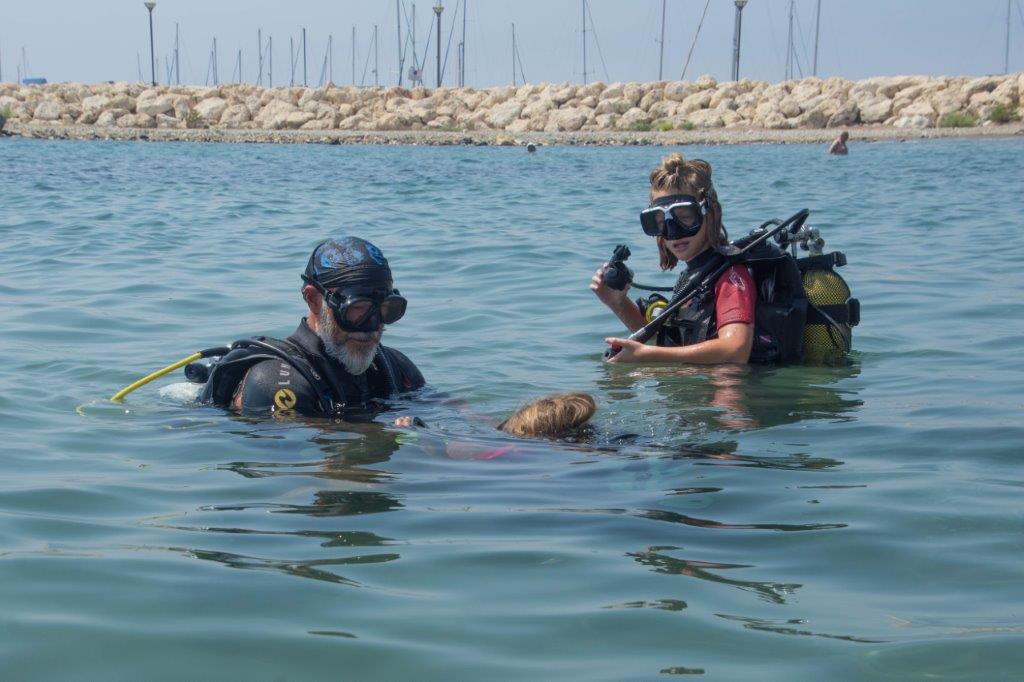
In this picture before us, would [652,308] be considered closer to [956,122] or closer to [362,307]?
[362,307]

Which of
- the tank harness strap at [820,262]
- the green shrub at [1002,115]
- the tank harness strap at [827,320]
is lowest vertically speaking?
the tank harness strap at [827,320]

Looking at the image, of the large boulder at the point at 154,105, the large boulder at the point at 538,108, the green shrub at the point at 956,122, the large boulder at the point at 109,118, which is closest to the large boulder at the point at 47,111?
the large boulder at the point at 109,118

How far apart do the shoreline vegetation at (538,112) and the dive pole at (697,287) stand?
37.1 metres

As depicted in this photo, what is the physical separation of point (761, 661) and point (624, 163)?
2804 centimetres

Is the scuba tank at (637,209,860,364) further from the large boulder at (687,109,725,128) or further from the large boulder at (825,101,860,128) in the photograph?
the large boulder at (687,109,725,128)

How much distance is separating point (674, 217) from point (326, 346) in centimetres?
189

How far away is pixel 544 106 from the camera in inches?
2136

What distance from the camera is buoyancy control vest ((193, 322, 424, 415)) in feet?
15.8

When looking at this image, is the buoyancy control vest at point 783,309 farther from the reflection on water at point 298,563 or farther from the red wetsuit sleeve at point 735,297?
the reflection on water at point 298,563

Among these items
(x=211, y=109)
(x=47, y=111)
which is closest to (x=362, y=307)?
(x=47, y=111)

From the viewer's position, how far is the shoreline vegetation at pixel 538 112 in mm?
44969

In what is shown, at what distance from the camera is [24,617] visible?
301 centimetres

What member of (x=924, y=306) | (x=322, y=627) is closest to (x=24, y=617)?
(x=322, y=627)

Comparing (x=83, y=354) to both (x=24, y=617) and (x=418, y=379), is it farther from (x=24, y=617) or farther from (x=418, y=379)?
(x=24, y=617)
